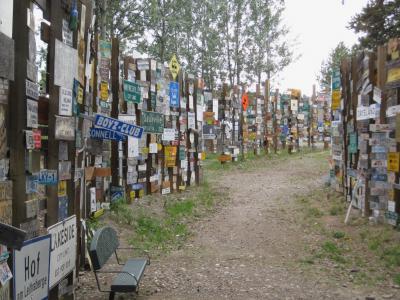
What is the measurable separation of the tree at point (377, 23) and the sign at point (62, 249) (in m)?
16.8

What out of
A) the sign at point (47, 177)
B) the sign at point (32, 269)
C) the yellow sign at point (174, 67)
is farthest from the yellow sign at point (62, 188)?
the yellow sign at point (174, 67)

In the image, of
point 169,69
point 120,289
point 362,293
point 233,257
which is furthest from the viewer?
point 169,69

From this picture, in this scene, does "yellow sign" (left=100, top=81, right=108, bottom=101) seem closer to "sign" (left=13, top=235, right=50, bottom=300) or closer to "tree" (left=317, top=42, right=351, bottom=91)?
"sign" (left=13, top=235, right=50, bottom=300)

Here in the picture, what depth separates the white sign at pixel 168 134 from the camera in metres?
11.5

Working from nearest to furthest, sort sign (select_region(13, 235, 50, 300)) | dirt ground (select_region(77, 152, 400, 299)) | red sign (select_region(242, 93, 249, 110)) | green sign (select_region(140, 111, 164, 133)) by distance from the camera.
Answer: sign (select_region(13, 235, 50, 300))
dirt ground (select_region(77, 152, 400, 299))
green sign (select_region(140, 111, 164, 133))
red sign (select_region(242, 93, 249, 110))

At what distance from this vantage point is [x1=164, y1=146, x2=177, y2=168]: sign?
11646 mm

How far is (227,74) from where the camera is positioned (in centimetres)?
3269

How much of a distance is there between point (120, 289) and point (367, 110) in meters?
6.14

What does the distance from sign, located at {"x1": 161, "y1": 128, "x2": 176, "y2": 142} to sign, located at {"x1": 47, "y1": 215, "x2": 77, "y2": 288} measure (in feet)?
21.6

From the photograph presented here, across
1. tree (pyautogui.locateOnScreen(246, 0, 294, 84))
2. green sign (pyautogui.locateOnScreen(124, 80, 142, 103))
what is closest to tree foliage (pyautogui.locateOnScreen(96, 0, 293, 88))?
tree (pyautogui.locateOnScreen(246, 0, 294, 84))

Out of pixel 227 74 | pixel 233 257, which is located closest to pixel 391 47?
pixel 233 257

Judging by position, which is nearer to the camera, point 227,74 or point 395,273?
point 395,273

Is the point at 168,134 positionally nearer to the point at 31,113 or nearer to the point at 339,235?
the point at 339,235

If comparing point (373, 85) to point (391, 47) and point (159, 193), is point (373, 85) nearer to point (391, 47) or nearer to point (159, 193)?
point (391, 47)
